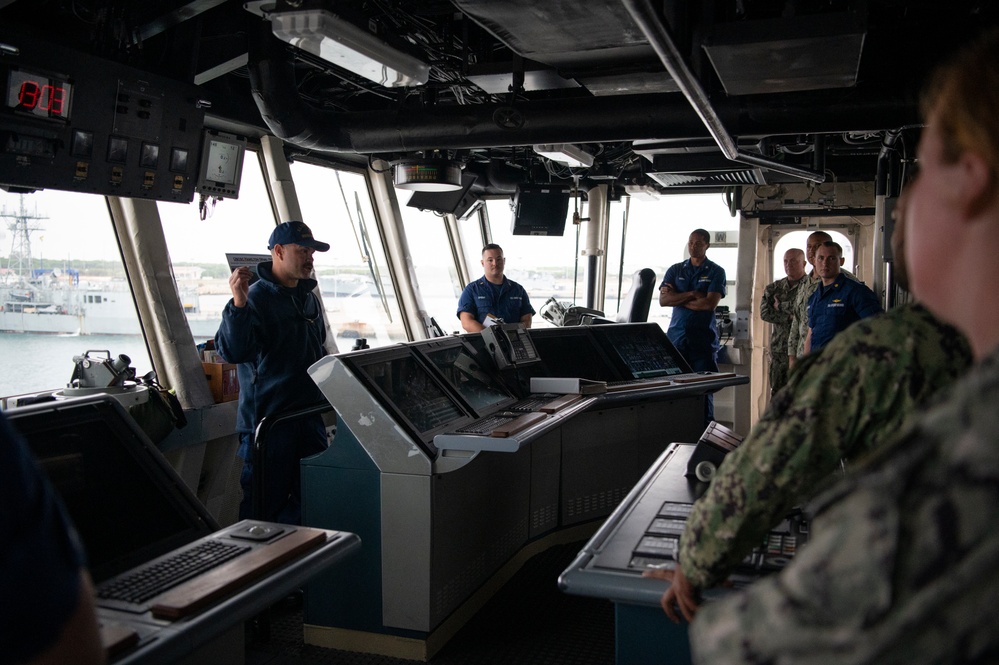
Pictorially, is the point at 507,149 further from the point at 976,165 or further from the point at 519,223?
the point at 976,165

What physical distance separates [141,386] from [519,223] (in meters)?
4.98

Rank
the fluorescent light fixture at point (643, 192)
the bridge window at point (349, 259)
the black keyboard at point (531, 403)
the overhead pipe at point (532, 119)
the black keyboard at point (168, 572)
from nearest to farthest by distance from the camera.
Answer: the black keyboard at point (168, 572) < the black keyboard at point (531, 403) < the overhead pipe at point (532, 119) < the bridge window at point (349, 259) < the fluorescent light fixture at point (643, 192)

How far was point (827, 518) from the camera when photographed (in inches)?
26.3

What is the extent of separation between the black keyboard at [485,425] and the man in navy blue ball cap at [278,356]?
915 millimetres

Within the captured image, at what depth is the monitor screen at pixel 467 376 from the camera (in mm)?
3701

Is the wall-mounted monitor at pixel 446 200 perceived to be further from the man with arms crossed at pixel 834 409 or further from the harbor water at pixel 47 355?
the man with arms crossed at pixel 834 409

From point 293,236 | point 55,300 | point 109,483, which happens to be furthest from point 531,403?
point 55,300

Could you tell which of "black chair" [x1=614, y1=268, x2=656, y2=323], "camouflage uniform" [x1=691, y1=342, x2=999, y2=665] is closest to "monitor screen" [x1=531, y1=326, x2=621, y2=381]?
"black chair" [x1=614, y1=268, x2=656, y2=323]

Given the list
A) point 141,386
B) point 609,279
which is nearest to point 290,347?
point 141,386

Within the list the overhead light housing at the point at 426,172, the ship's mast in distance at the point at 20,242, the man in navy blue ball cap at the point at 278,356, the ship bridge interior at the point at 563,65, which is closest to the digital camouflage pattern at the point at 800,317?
the ship bridge interior at the point at 563,65

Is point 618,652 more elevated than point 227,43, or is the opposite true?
point 227,43

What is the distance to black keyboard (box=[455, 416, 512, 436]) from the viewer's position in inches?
126

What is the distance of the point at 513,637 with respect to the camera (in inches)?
138

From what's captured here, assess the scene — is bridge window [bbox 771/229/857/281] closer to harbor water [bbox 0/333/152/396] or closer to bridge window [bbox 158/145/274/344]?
bridge window [bbox 158/145/274/344]
